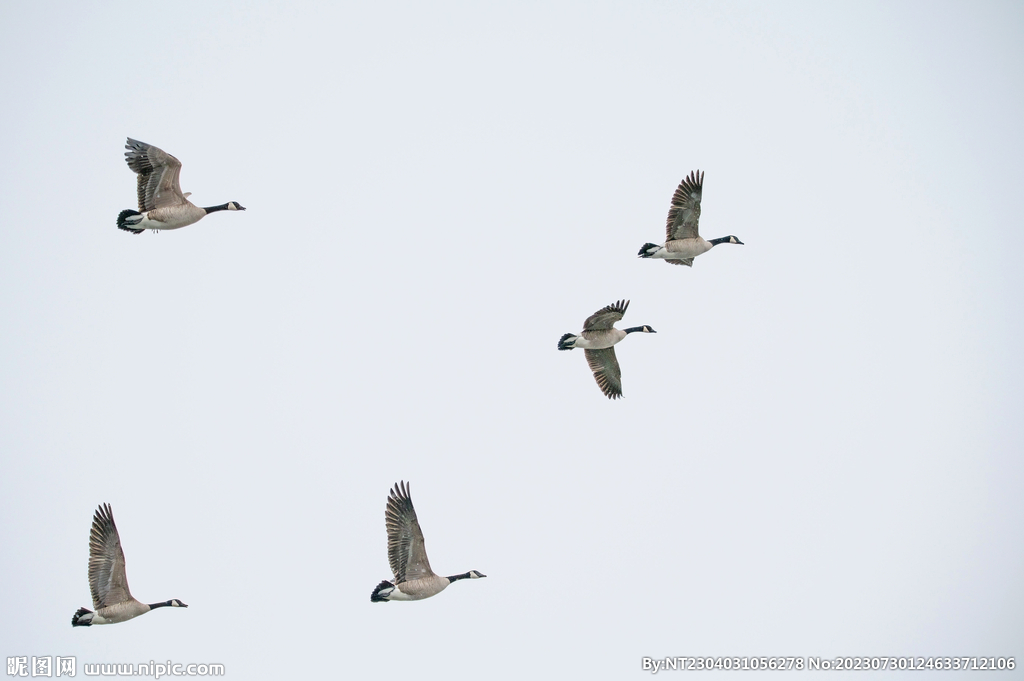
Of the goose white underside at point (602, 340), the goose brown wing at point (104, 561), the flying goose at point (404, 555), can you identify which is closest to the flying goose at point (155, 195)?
the goose brown wing at point (104, 561)

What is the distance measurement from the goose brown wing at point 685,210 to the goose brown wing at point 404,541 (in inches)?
296

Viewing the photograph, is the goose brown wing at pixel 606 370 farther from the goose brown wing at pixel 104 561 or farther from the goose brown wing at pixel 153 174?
the goose brown wing at pixel 104 561

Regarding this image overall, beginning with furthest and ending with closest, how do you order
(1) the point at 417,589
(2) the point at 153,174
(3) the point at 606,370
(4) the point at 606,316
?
(3) the point at 606,370 → (4) the point at 606,316 → (1) the point at 417,589 → (2) the point at 153,174

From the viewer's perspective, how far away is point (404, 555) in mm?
19922

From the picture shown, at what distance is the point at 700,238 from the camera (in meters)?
23.1

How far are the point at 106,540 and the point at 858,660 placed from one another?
15.8m

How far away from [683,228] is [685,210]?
0.45 metres

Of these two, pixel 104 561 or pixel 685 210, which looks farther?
pixel 685 210

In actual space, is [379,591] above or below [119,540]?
below

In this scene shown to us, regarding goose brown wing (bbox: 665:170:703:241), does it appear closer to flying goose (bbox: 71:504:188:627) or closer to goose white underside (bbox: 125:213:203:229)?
goose white underside (bbox: 125:213:203:229)

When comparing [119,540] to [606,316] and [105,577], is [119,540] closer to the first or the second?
[105,577]

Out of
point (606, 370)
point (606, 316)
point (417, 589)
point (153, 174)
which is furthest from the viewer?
point (606, 370)

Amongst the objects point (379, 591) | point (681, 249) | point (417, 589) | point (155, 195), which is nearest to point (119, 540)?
point (379, 591)

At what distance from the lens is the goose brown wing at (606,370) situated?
24031mm
